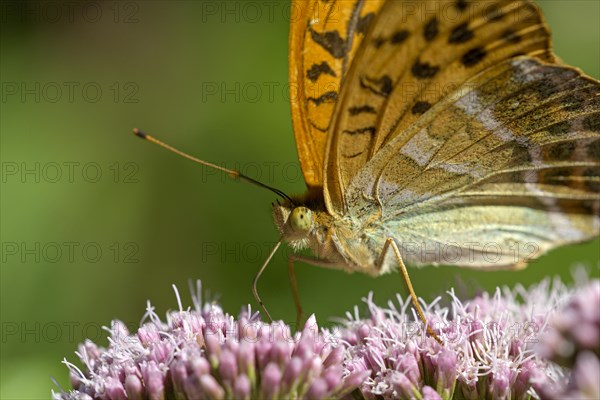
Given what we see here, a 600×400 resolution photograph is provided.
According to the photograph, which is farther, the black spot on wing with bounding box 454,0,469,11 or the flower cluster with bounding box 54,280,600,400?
the black spot on wing with bounding box 454,0,469,11

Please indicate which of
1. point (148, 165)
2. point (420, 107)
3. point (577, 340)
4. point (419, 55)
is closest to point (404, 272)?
point (420, 107)

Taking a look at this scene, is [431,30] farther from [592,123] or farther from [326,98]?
[592,123]

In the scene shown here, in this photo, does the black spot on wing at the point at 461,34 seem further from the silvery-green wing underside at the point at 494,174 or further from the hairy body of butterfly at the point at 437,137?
the silvery-green wing underside at the point at 494,174

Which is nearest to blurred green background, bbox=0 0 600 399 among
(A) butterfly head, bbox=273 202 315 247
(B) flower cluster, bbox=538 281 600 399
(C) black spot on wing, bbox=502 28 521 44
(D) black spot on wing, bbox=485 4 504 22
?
(A) butterfly head, bbox=273 202 315 247

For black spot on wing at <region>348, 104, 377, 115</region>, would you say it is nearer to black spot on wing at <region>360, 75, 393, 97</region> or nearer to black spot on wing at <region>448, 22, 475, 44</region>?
black spot on wing at <region>360, 75, 393, 97</region>

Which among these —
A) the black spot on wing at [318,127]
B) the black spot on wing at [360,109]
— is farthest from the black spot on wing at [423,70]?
the black spot on wing at [318,127]

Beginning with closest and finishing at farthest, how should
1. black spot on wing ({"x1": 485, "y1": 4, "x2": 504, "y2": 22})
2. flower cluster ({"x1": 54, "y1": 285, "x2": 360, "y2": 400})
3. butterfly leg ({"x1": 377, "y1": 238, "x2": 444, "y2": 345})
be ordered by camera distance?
flower cluster ({"x1": 54, "y1": 285, "x2": 360, "y2": 400})
butterfly leg ({"x1": 377, "y1": 238, "x2": 444, "y2": 345})
black spot on wing ({"x1": 485, "y1": 4, "x2": 504, "y2": 22})

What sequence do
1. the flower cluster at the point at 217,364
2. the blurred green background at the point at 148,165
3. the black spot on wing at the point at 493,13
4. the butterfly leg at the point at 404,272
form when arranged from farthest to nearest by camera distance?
the blurred green background at the point at 148,165, the black spot on wing at the point at 493,13, the butterfly leg at the point at 404,272, the flower cluster at the point at 217,364

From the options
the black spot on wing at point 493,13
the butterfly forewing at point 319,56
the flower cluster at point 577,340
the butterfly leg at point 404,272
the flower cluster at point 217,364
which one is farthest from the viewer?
the butterfly forewing at point 319,56
